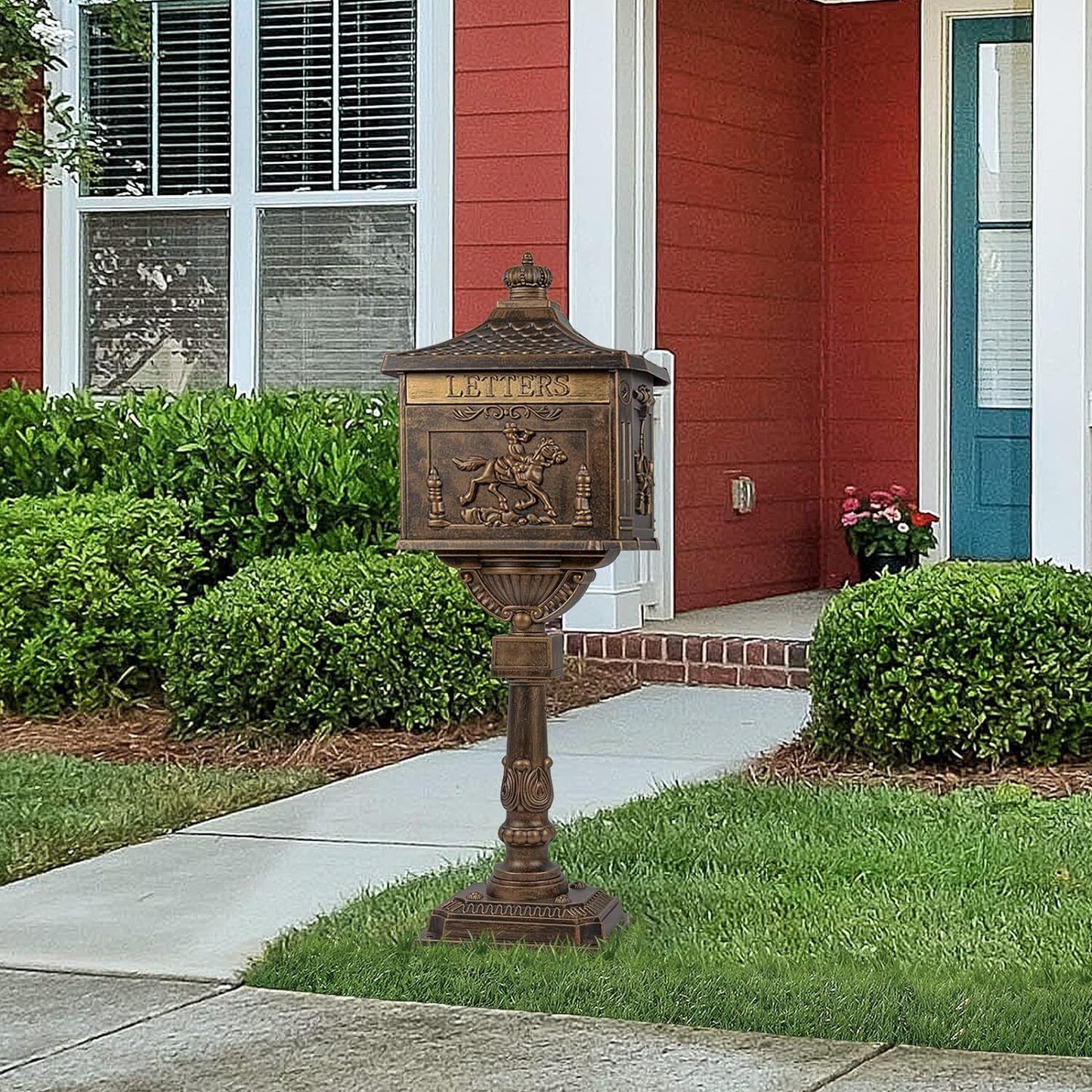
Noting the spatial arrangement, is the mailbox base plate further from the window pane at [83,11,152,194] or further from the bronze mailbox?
the window pane at [83,11,152,194]

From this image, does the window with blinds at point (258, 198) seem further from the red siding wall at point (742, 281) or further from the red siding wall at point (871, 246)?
the red siding wall at point (871, 246)

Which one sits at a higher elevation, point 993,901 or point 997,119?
point 997,119

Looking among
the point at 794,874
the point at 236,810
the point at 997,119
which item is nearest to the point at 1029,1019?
the point at 794,874

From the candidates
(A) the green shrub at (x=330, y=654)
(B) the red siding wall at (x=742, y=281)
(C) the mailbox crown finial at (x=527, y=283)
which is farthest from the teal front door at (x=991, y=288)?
(C) the mailbox crown finial at (x=527, y=283)

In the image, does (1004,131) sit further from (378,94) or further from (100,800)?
(100,800)

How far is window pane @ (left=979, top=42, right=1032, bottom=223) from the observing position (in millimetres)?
9805

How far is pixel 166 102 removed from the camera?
9578 millimetres

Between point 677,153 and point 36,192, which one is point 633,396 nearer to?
point 677,153

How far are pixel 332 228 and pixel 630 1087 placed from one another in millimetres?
6353

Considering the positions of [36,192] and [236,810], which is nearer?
[236,810]

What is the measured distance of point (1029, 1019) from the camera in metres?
3.90

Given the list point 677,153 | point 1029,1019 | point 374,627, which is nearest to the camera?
point 1029,1019

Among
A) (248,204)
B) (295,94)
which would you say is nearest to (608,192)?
(295,94)

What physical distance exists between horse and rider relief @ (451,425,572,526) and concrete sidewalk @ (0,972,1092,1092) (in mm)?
1055
